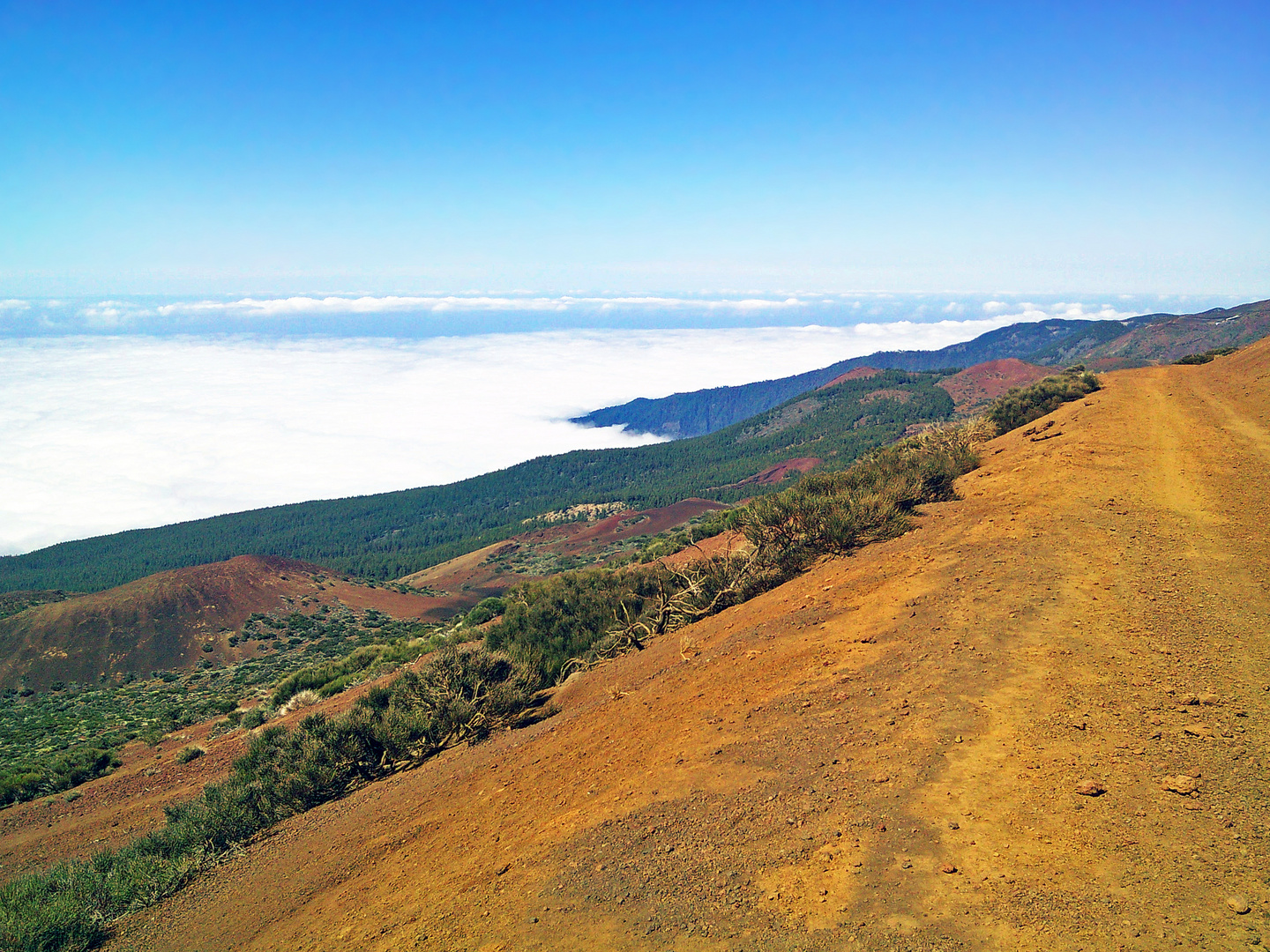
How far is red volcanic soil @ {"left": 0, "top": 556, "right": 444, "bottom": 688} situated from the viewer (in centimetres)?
3794

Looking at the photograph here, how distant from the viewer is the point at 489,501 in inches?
5000

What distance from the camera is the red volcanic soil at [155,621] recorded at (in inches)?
1494

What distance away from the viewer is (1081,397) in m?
24.6

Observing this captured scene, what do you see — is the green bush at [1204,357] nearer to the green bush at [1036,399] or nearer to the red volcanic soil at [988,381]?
the green bush at [1036,399]

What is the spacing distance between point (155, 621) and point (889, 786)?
167ft

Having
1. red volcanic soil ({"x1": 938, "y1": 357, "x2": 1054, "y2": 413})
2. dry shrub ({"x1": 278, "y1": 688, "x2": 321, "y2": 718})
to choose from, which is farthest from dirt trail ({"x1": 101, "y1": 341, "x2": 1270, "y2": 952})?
red volcanic soil ({"x1": 938, "y1": 357, "x2": 1054, "y2": 413})

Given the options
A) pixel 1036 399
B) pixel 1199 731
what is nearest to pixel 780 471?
pixel 1036 399

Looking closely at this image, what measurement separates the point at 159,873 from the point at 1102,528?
50.0 ft

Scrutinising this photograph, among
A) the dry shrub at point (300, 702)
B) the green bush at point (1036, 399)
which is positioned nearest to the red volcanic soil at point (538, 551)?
the dry shrub at point (300, 702)

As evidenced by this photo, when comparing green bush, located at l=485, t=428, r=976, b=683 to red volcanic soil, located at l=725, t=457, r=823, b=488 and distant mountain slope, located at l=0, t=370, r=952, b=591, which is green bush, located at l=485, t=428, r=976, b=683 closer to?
distant mountain slope, located at l=0, t=370, r=952, b=591

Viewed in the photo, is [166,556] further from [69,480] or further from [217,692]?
[69,480]

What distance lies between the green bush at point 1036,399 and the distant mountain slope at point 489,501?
54851 mm

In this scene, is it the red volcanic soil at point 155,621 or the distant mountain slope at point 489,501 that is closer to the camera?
the red volcanic soil at point 155,621

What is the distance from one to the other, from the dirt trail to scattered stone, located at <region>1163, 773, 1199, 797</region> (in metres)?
0.09
